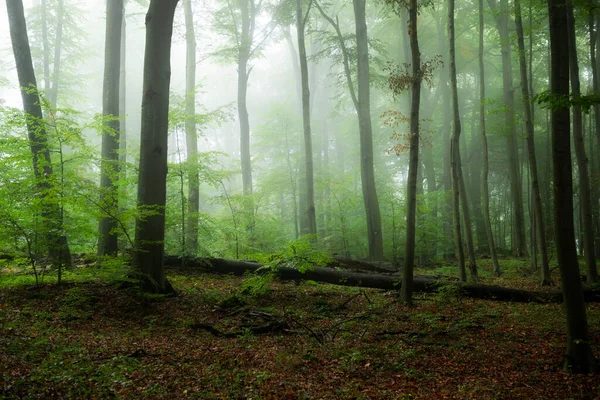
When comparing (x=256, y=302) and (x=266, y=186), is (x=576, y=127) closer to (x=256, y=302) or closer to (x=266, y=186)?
(x=256, y=302)

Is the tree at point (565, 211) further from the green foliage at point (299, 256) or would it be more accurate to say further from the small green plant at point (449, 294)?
the green foliage at point (299, 256)

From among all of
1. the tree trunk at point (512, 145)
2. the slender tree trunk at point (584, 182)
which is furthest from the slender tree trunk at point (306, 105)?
the slender tree trunk at point (584, 182)

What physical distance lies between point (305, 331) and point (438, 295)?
11.9ft

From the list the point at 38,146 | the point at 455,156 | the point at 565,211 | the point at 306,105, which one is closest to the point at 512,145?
the point at 455,156

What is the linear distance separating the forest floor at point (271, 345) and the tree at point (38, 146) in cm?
90

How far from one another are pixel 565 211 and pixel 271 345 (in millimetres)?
4331

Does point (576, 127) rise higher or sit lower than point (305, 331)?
higher

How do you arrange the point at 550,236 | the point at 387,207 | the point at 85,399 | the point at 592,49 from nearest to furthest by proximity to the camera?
the point at 85,399
the point at 592,49
the point at 387,207
the point at 550,236

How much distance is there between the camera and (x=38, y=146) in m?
8.27

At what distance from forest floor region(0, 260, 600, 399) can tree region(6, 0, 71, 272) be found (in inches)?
35.3

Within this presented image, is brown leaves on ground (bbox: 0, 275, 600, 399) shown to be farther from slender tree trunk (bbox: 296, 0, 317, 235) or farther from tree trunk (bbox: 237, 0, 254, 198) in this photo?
tree trunk (bbox: 237, 0, 254, 198)

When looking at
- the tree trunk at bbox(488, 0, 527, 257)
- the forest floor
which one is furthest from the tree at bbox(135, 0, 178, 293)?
the tree trunk at bbox(488, 0, 527, 257)

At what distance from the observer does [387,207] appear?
1661 cm

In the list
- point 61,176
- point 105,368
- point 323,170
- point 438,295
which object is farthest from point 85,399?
point 323,170
